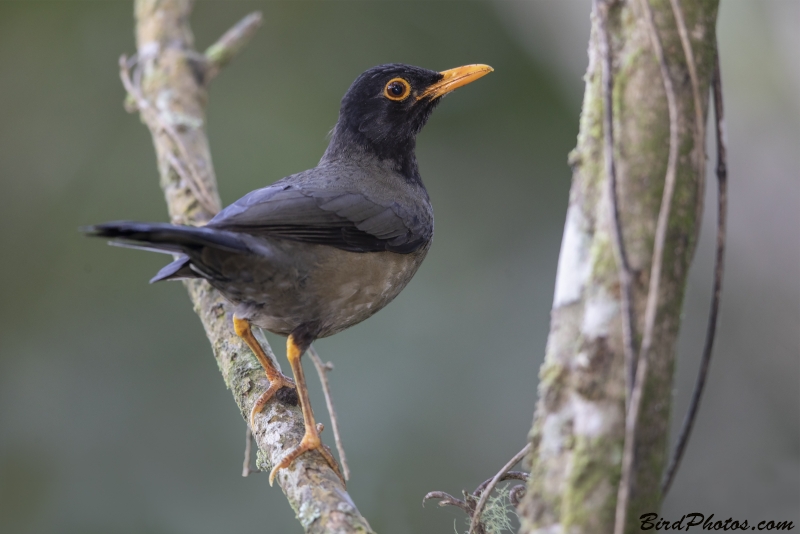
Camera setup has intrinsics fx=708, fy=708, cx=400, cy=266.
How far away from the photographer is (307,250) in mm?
3717

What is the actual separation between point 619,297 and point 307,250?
2.11 meters

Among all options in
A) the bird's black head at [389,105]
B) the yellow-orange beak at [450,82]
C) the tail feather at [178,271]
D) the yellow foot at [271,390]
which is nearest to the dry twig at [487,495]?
the yellow foot at [271,390]

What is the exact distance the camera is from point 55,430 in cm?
701

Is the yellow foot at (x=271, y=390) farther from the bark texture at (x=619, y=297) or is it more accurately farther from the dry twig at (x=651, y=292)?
the dry twig at (x=651, y=292)

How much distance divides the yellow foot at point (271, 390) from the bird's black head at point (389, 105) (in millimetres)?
1678

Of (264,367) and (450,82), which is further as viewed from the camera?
(450,82)

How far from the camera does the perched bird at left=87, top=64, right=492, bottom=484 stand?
11.3ft

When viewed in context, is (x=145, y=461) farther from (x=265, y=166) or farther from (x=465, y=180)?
(x=465, y=180)

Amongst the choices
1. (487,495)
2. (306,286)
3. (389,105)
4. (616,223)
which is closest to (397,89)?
(389,105)

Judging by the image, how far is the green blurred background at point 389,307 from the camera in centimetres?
628

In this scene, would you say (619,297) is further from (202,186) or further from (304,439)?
(202,186)

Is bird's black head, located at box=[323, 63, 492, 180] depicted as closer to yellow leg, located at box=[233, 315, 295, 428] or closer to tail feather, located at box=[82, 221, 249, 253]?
yellow leg, located at box=[233, 315, 295, 428]

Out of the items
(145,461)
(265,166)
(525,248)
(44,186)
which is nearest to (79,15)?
(44,186)

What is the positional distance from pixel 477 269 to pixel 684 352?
2.23 m
